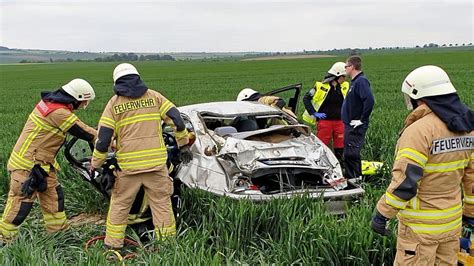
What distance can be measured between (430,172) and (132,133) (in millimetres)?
2803

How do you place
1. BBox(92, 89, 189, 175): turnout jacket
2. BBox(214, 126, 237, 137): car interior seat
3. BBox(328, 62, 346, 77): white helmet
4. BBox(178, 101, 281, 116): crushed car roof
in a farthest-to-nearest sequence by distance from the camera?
BBox(328, 62, 346, 77): white helmet
BBox(178, 101, 281, 116): crushed car roof
BBox(214, 126, 237, 137): car interior seat
BBox(92, 89, 189, 175): turnout jacket

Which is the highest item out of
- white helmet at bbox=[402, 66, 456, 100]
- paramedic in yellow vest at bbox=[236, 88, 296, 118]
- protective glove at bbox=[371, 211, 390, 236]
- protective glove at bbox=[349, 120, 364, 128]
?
white helmet at bbox=[402, 66, 456, 100]

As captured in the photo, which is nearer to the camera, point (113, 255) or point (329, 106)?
point (113, 255)

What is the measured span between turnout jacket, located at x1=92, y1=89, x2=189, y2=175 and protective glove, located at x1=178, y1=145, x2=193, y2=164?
76 centimetres

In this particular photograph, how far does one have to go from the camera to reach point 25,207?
214 inches

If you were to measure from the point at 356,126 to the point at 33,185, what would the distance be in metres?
4.00

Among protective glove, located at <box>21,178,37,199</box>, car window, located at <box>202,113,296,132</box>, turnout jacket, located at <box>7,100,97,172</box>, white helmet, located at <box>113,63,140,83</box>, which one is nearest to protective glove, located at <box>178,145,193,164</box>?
car window, located at <box>202,113,296,132</box>

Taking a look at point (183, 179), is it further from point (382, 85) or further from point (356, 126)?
point (382, 85)

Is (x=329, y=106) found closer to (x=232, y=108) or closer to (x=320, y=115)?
(x=320, y=115)

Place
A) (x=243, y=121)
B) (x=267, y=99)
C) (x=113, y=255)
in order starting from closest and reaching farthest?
(x=113, y=255)
(x=243, y=121)
(x=267, y=99)

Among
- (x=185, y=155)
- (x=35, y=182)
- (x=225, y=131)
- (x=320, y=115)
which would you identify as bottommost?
(x=35, y=182)

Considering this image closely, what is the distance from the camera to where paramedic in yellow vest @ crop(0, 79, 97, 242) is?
5.31 meters

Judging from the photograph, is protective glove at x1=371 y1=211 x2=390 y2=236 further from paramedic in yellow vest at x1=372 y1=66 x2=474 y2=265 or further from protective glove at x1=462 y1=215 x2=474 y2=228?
protective glove at x1=462 y1=215 x2=474 y2=228

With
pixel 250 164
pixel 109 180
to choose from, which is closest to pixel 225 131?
pixel 250 164
